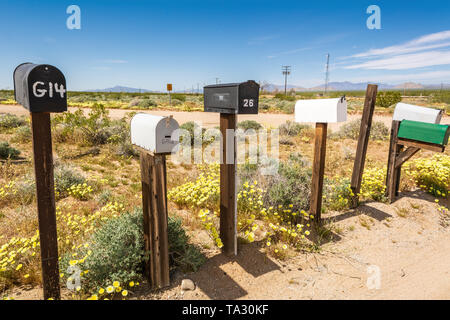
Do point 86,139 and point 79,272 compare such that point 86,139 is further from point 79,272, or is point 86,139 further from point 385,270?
point 385,270

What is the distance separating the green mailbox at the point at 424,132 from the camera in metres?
3.91

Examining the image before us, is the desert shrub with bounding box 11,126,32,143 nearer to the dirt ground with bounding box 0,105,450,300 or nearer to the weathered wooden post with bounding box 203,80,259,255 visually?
the dirt ground with bounding box 0,105,450,300

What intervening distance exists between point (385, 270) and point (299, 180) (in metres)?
1.79

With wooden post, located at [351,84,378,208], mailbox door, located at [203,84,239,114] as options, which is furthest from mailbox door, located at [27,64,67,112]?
wooden post, located at [351,84,378,208]

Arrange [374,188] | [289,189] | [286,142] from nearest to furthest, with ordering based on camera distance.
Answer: [289,189], [374,188], [286,142]

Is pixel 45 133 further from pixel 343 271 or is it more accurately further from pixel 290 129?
pixel 290 129

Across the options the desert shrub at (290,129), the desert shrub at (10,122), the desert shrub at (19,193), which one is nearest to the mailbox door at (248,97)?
the desert shrub at (19,193)

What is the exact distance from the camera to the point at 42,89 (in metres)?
1.88

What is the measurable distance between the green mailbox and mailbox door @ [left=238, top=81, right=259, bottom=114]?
3056 millimetres

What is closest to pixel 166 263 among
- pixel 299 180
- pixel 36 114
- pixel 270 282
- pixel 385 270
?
pixel 270 282

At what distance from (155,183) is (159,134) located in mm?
431

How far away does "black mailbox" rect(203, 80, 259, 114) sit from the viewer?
2555 millimetres

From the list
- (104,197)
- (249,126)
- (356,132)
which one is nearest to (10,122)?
(104,197)

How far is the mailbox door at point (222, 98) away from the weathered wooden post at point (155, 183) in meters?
0.65
